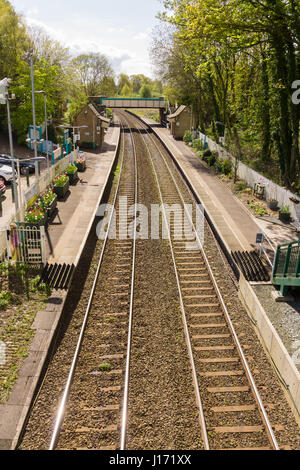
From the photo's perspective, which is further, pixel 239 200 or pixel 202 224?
pixel 239 200

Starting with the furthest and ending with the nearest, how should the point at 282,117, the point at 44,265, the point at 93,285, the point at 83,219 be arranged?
the point at 282,117, the point at 83,219, the point at 44,265, the point at 93,285

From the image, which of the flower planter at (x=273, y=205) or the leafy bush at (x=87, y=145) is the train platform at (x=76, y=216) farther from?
the flower planter at (x=273, y=205)

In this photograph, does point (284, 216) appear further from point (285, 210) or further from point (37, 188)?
point (37, 188)

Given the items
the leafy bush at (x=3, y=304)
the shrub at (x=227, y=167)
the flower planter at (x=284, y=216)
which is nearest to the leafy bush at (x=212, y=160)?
the shrub at (x=227, y=167)

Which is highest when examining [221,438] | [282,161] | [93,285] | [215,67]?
[215,67]

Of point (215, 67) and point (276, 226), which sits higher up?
point (215, 67)

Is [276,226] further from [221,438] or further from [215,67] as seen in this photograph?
[215,67]

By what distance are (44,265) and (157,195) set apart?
486 inches

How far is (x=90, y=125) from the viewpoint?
137ft

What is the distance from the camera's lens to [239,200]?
25391 millimetres

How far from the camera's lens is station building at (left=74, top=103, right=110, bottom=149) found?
137ft

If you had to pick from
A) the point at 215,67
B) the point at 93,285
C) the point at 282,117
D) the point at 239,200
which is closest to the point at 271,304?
the point at 93,285
